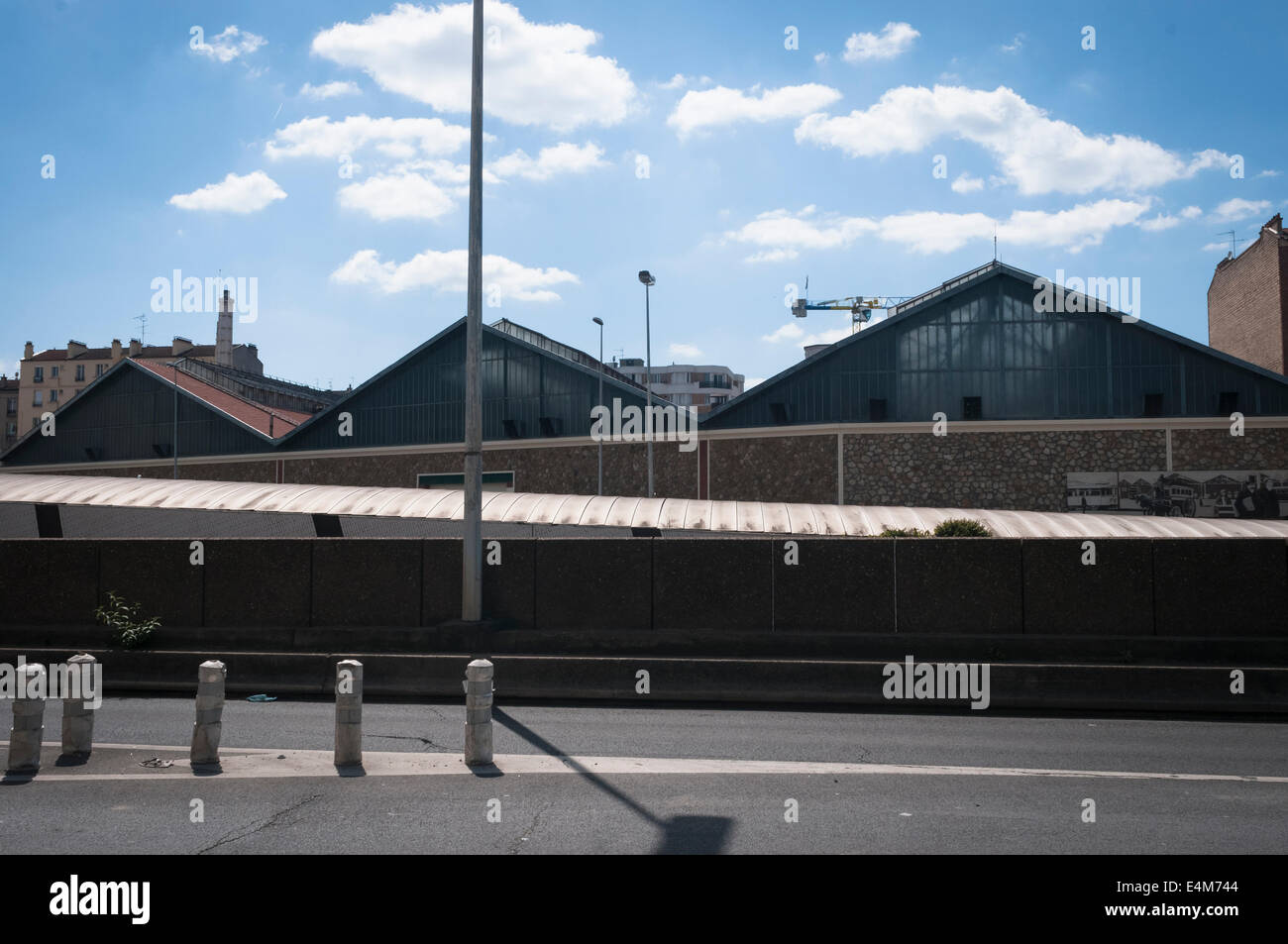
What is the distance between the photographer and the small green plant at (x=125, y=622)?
1554cm

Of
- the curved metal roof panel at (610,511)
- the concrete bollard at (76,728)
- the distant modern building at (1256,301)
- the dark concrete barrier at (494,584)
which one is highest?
the distant modern building at (1256,301)

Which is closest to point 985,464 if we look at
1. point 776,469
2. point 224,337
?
point 776,469

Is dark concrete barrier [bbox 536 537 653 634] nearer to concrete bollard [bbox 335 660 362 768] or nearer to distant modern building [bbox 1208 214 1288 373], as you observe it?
concrete bollard [bbox 335 660 362 768]

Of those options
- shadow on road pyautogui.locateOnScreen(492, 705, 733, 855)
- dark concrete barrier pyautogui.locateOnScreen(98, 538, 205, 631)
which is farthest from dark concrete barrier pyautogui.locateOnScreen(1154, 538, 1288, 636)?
dark concrete barrier pyautogui.locateOnScreen(98, 538, 205, 631)

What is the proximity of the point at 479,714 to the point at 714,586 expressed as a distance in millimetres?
6629

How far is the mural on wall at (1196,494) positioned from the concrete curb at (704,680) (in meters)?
25.5

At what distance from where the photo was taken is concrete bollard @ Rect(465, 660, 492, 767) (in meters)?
9.30

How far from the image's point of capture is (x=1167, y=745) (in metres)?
10.9

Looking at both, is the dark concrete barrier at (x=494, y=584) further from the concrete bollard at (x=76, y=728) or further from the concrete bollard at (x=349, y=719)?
the concrete bollard at (x=76, y=728)

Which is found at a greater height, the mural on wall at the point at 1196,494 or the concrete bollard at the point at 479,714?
the mural on wall at the point at 1196,494

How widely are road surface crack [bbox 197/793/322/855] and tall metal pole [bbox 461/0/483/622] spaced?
7.17 metres

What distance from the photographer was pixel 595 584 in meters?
15.8

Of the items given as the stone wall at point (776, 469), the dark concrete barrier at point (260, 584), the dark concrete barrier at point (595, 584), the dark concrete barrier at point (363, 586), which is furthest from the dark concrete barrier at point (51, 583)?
the stone wall at point (776, 469)
